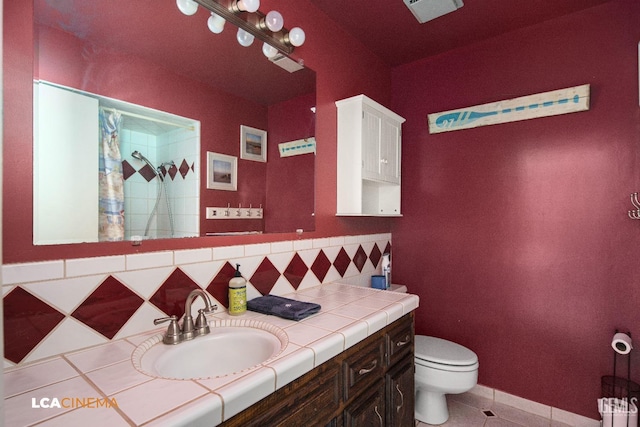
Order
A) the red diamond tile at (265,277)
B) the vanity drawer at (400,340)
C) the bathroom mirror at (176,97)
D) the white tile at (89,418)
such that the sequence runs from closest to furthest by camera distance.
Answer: the white tile at (89,418) → the bathroom mirror at (176,97) → the vanity drawer at (400,340) → the red diamond tile at (265,277)

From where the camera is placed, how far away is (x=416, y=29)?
221cm

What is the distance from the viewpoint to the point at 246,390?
0.80 metres

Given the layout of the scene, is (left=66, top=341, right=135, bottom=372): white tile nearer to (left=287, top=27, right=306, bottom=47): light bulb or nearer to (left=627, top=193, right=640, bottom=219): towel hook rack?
(left=287, top=27, right=306, bottom=47): light bulb

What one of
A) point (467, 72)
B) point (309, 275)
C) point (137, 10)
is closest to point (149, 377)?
point (309, 275)

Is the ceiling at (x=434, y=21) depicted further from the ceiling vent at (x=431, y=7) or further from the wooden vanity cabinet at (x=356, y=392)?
the wooden vanity cabinet at (x=356, y=392)

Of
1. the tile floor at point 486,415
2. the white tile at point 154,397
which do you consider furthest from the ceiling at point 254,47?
the tile floor at point 486,415

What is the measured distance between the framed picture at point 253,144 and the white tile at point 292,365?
0.95m

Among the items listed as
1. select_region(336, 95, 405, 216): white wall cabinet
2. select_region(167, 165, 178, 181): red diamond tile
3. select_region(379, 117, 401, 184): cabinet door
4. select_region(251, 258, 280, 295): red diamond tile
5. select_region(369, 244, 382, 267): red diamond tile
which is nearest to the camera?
select_region(167, 165, 178, 181): red diamond tile

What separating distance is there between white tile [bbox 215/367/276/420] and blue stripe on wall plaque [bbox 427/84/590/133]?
2.22 metres

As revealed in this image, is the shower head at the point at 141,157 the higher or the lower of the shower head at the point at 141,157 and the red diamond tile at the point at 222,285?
the higher

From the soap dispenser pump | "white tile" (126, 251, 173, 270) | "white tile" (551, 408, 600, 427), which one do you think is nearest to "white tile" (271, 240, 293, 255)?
the soap dispenser pump

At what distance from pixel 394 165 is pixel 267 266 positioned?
1.27m

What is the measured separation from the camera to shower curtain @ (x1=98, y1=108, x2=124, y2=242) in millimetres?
1069

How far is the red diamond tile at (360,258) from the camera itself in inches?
90.9
